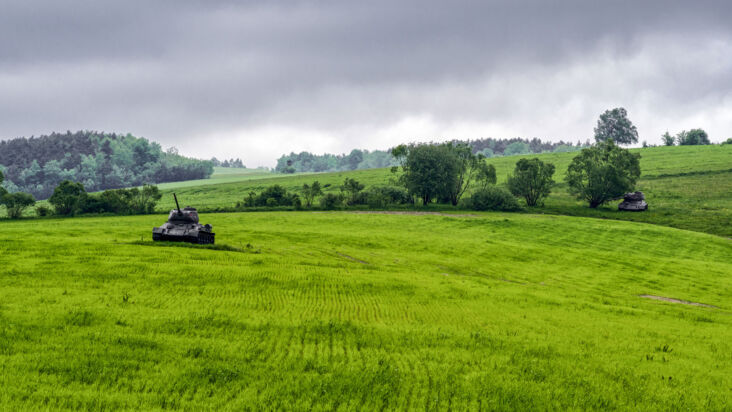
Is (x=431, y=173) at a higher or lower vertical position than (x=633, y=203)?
higher

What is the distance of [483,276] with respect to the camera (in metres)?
30.2

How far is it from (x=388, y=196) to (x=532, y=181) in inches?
1076

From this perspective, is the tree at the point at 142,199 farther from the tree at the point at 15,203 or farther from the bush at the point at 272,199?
the bush at the point at 272,199

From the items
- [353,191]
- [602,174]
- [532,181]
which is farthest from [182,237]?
[602,174]

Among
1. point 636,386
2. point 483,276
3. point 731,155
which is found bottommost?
point 483,276

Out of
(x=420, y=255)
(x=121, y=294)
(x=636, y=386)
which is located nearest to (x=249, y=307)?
(x=121, y=294)

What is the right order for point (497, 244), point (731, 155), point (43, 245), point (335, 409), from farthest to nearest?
point (731, 155)
point (497, 244)
point (43, 245)
point (335, 409)

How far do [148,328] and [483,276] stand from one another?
23472 millimetres

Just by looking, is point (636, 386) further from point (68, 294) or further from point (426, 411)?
point (68, 294)

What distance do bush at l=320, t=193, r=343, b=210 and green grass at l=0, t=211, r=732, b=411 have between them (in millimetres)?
45733

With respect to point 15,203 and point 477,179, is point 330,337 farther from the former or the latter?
point 477,179

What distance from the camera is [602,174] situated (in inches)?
2995

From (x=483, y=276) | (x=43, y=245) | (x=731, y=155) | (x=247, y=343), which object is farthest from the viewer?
(x=731, y=155)

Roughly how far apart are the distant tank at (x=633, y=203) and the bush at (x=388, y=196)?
3820 cm
